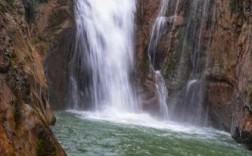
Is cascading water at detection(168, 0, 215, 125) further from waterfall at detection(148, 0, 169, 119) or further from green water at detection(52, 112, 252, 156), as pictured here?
green water at detection(52, 112, 252, 156)

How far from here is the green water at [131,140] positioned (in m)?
10.6

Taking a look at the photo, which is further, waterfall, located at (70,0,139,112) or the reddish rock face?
waterfall, located at (70,0,139,112)

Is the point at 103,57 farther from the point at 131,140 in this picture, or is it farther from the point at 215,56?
the point at 131,140

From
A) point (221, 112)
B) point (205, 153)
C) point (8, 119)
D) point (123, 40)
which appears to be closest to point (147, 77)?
point (123, 40)

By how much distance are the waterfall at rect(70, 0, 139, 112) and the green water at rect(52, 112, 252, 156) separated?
9.74 ft

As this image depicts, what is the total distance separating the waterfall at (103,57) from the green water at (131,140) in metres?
2.97

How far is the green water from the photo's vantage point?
34.8 ft

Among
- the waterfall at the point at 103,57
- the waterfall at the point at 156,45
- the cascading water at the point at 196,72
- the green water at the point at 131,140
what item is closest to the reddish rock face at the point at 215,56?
the cascading water at the point at 196,72

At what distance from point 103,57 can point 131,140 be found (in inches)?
299

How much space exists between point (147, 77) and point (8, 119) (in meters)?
13.7

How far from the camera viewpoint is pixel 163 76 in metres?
19.5

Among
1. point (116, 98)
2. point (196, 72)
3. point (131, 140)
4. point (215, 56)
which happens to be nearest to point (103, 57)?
point (116, 98)

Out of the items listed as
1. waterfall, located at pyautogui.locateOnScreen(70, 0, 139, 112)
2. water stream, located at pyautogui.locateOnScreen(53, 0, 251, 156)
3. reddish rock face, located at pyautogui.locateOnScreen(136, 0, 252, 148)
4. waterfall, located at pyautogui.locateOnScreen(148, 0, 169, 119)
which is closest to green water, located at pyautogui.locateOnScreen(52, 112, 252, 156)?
water stream, located at pyautogui.locateOnScreen(53, 0, 251, 156)

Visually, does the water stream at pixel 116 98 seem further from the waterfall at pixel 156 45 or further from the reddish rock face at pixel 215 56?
the reddish rock face at pixel 215 56
